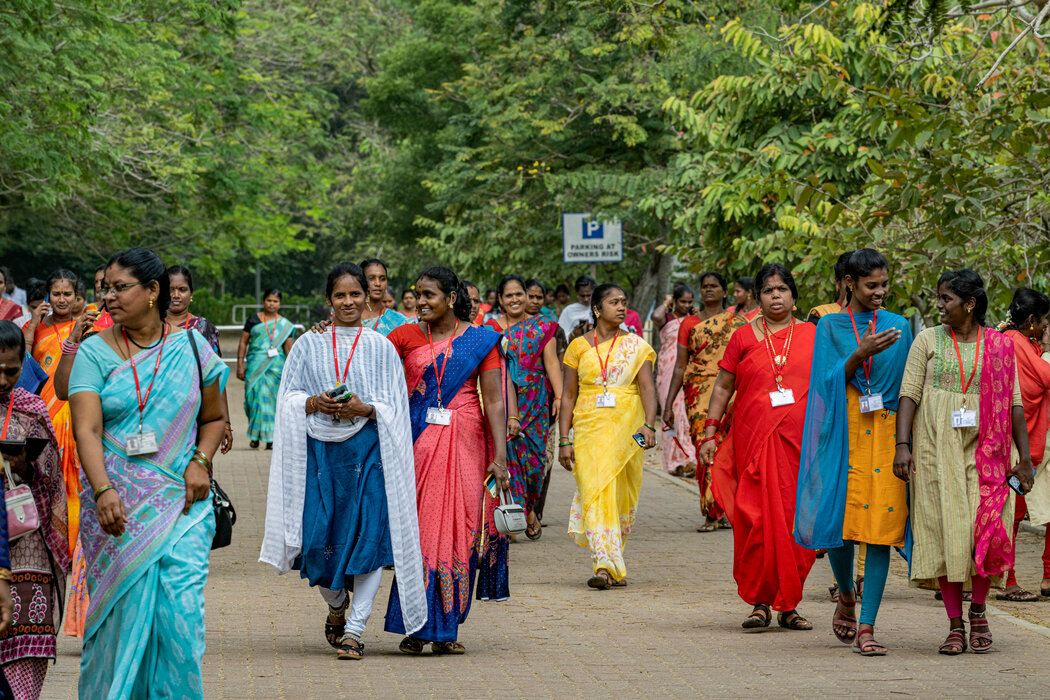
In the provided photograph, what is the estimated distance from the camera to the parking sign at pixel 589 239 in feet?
70.6

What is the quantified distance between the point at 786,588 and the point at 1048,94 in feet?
12.1

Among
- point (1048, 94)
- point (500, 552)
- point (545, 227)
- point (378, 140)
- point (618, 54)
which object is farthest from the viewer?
point (378, 140)

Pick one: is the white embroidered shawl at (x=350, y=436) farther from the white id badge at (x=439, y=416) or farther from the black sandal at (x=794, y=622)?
the black sandal at (x=794, y=622)

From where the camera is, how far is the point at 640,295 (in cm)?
2628

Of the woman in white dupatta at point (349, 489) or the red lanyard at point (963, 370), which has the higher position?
the red lanyard at point (963, 370)

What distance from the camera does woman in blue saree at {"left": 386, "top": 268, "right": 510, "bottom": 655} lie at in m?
7.70

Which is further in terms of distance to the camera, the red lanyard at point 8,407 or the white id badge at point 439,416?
the white id badge at point 439,416

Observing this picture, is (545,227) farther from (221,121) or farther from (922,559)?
(922,559)

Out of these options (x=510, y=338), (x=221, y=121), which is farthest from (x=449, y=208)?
(x=510, y=338)

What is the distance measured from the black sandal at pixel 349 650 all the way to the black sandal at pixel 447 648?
1.34ft

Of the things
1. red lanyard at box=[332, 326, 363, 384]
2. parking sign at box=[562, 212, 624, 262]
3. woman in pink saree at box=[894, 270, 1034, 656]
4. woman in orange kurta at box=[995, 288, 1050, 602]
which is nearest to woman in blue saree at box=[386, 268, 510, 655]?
red lanyard at box=[332, 326, 363, 384]

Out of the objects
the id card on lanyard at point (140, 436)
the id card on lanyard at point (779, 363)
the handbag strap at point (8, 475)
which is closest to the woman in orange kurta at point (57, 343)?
the handbag strap at point (8, 475)

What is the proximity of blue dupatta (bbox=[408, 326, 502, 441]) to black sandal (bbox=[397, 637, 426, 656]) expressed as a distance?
102 centimetres

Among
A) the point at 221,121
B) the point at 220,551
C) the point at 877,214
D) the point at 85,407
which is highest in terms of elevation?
the point at 221,121
